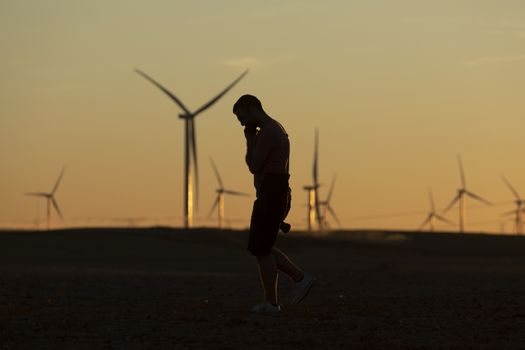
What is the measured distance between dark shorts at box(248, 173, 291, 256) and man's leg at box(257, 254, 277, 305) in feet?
0.34

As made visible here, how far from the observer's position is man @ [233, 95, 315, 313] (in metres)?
13.4

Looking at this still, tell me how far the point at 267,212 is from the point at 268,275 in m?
0.62

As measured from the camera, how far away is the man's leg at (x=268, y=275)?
44.1 feet

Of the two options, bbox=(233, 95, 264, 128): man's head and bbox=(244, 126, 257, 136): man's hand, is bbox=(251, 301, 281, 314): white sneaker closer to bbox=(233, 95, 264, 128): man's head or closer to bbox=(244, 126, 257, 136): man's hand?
bbox=(244, 126, 257, 136): man's hand

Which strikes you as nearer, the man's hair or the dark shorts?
the dark shorts

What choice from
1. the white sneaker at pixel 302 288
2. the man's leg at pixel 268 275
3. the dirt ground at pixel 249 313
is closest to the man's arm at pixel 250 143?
the man's leg at pixel 268 275

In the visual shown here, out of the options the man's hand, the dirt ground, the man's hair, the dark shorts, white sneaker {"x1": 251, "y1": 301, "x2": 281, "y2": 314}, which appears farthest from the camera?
the man's hand

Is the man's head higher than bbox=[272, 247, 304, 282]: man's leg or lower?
higher

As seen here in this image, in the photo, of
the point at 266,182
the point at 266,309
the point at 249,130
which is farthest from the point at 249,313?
the point at 249,130

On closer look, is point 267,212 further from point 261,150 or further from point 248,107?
point 248,107

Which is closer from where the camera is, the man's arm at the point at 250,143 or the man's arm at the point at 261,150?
the man's arm at the point at 261,150

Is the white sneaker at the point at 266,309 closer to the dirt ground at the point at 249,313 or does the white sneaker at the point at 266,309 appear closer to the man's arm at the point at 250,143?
the dirt ground at the point at 249,313

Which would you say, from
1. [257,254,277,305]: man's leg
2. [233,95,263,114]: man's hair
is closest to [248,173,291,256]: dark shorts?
[257,254,277,305]: man's leg

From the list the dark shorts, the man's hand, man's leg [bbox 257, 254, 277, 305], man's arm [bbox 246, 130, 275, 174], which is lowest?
man's leg [bbox 257, 254, 277, 305]
